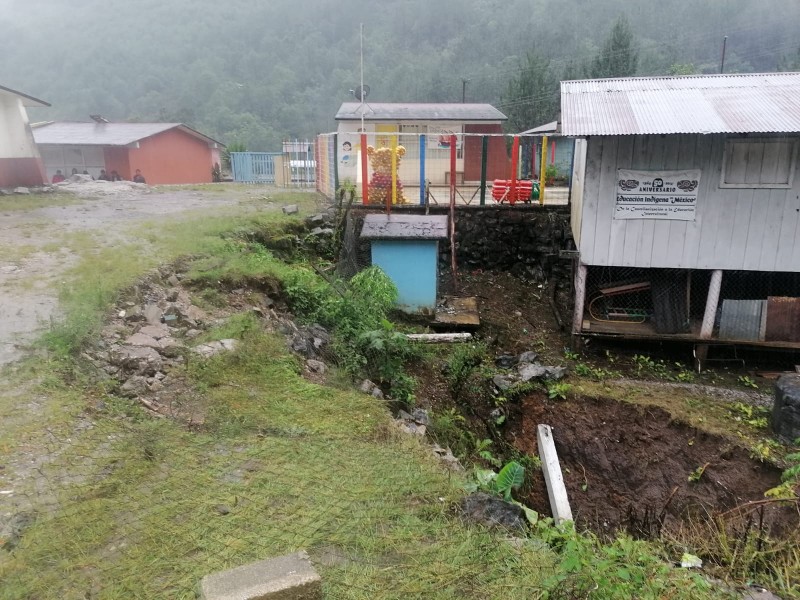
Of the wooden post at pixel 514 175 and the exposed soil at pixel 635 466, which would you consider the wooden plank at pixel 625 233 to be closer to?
the exposed soil at pixel 635 466

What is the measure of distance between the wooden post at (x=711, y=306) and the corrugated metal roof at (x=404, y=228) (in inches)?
167

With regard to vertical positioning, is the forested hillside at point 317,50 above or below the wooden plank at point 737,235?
above

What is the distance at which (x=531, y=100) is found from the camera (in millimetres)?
38531

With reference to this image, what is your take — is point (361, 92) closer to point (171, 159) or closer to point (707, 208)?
point (707, 208)

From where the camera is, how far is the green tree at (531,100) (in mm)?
38344

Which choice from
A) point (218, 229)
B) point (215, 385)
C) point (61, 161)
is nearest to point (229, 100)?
point (61, 161)

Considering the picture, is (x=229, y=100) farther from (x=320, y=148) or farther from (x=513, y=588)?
(x=513, y=588)

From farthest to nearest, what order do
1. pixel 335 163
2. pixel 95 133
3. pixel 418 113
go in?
pixel 95 133, pixel 418 113, pixel 335 163

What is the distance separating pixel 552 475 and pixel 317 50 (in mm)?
83150

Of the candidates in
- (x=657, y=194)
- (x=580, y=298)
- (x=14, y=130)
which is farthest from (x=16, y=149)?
(x=657, y=194)

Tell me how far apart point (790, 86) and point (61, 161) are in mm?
27996

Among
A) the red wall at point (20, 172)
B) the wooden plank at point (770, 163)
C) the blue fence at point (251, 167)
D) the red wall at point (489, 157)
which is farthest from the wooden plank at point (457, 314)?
the blue fence at point (251, 167)

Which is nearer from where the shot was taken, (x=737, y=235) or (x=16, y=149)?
(x=737, y=235)

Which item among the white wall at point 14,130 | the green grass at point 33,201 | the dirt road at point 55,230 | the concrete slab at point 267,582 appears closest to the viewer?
the concrete slab at point 267,582
